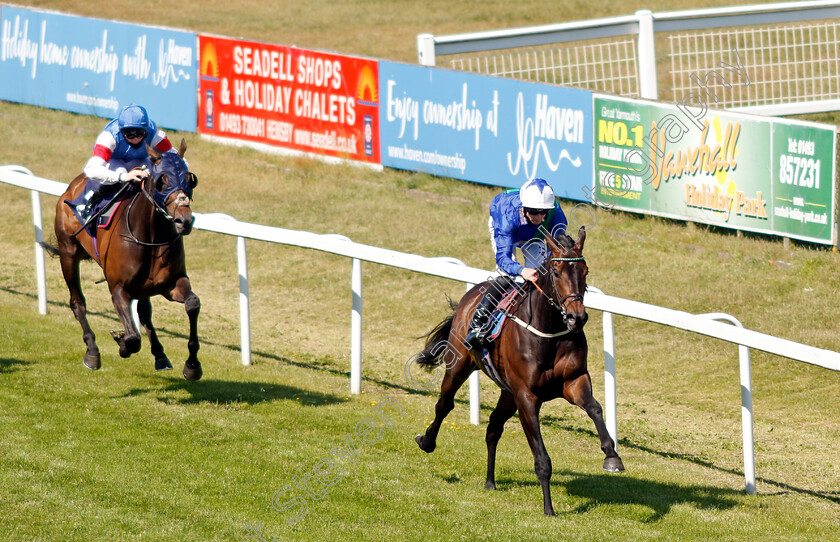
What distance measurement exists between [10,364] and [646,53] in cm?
1076

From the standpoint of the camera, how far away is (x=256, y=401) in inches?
361

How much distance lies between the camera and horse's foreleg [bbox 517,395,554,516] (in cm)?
667

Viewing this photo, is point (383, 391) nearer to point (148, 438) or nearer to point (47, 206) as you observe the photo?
point (148, 438)

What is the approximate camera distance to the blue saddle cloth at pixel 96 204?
375 inches

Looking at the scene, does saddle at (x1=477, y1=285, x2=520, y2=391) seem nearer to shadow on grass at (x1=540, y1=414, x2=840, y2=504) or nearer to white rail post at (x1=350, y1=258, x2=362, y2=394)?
shadow on grass at (x1=540, y1=414, x2=840, y2=504)

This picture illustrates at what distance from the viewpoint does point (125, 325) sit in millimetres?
9016

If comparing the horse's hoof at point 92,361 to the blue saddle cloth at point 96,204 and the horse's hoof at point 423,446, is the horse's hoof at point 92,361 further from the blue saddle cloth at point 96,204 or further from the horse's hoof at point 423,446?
the horse's hoof at point 423,446

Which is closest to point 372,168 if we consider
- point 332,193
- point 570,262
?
point 332,193

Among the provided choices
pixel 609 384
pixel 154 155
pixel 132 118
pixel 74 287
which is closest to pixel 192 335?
pixel 154 155

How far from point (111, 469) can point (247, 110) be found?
512 inches

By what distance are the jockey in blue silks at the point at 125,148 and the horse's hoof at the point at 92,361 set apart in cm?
132

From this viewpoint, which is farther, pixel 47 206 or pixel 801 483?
pixel 47 206

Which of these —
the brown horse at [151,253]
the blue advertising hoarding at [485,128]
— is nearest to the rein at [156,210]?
the brown horse at [151,253]

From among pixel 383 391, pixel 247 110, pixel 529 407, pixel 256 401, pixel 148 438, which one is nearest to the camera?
pixel 529 407
